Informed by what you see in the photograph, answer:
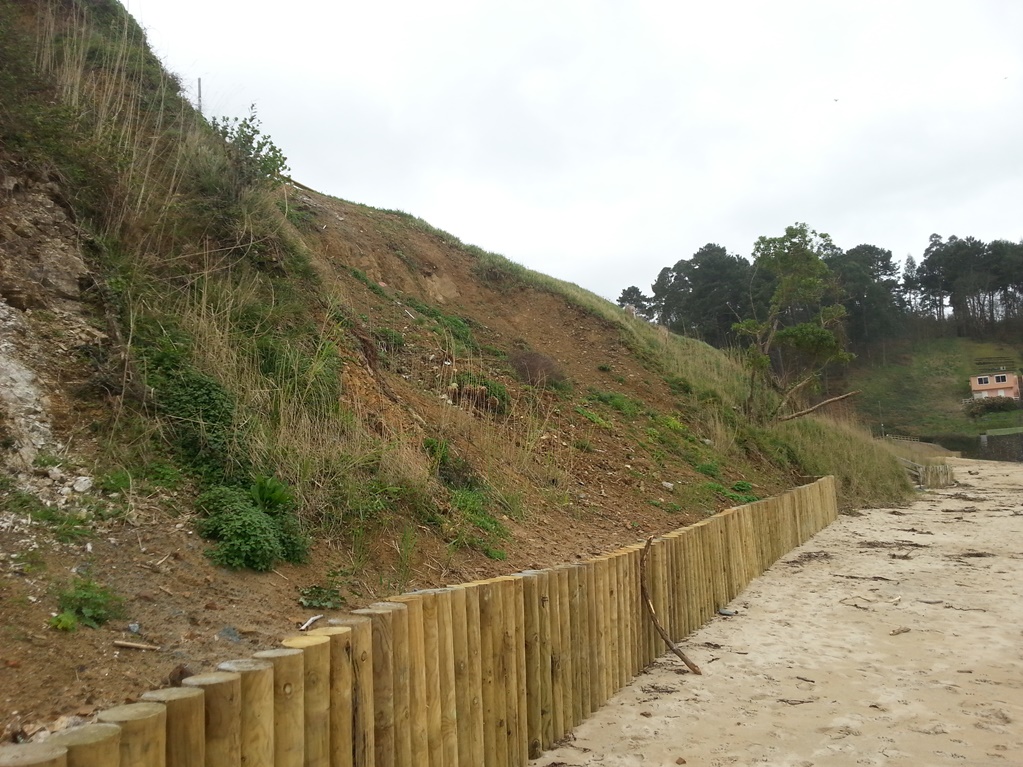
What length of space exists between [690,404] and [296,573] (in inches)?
545

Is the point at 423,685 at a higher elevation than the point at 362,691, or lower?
lower

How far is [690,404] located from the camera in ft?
57.8

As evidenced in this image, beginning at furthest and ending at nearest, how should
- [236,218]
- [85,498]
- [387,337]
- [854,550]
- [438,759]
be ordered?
1. [387,337]
2. [854,550]
3. [236,218]
4. [85,498]
5. [438,759]

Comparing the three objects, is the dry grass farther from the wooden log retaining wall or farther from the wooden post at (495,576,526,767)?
the wooden post at (495,576,526,767)

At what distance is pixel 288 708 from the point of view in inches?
98.5

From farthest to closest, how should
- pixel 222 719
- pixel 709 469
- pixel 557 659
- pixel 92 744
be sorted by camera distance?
pixel 709 469 → pixel 557 659 → pixel 222 719 → pixel 92 744

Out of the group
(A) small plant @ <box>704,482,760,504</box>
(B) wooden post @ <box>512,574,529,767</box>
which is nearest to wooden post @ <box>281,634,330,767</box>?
(B) wooden post @ <box>512,574,529,767</box>

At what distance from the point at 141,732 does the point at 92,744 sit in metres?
0.15

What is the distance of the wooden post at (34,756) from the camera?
173 centimetres

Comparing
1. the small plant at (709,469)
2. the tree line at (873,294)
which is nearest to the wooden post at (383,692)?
the small plant at (709,469)

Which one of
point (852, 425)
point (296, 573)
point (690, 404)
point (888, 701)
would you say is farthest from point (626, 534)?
point (852, 425)

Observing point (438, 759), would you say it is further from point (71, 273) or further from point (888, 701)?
point (71, 273)

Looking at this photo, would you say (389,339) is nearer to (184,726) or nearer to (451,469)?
(451,469)

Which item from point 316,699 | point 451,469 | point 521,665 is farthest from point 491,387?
point 316,699
